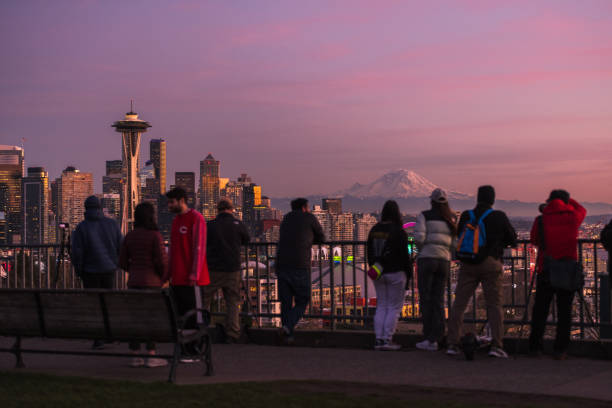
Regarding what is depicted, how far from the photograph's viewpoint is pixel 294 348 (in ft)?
39.3

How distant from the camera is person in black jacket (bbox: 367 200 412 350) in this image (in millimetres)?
11766

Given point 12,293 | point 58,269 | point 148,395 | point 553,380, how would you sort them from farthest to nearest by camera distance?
1. point 58,269
2. point 12,293
3. point 553,380
4. point 148,395

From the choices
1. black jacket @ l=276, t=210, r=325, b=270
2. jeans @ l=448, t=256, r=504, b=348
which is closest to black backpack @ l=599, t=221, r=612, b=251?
jeans @ l=448, t=256, r=504, b=348

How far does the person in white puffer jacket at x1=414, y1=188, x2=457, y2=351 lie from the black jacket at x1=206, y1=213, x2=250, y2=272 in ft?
7.56

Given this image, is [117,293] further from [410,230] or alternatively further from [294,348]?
[410,230]

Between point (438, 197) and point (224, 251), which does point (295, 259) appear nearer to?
point (224, 251)

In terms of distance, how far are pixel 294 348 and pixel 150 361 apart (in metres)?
2.25

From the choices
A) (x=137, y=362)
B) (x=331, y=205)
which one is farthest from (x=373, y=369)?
(x=331, y=205)

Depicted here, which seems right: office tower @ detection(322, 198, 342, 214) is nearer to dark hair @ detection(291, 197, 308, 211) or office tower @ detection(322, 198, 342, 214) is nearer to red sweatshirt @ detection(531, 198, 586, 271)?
dark hair @ detection(291, 197, 308, 211)

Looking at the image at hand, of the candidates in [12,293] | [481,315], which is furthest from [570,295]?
[12,293]

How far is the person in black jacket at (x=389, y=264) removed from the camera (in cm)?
1177

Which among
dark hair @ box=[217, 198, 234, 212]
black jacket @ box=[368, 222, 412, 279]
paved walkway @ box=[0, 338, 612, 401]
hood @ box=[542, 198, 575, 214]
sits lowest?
paved walkway @ box=[0, 338, 612, 401]

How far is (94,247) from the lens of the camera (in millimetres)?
11922

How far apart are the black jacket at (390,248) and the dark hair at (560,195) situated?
1.98 meters
